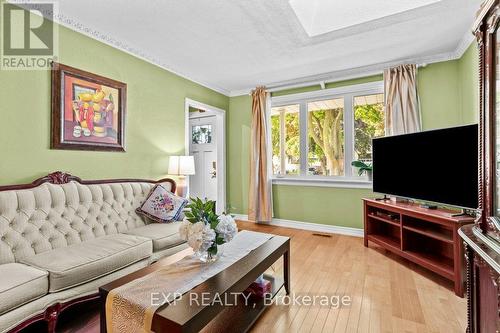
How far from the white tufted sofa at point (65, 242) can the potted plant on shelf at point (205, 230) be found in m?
0.80

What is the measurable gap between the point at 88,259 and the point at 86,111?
164cm

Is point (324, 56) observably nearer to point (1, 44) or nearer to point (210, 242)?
point (210, 242)

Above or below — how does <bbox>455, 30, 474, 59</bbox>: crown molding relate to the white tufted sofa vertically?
above

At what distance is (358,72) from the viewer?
3.74 metres

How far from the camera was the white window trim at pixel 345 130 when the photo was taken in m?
3.80

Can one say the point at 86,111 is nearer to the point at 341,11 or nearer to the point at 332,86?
the point at 341,11

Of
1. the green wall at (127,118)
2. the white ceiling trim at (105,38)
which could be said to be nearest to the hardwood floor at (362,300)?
the green wall at (127,118)

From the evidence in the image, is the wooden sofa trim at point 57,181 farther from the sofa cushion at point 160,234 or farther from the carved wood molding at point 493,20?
the carved wood molding at point 493,20

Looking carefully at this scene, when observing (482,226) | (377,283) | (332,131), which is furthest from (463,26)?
(377,283)

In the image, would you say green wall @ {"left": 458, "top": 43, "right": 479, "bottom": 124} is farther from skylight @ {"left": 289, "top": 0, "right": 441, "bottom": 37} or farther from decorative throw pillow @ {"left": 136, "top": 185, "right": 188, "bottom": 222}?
decorative throw pillow @ {"left": 136, "top": 185, "right": 188, "bottom": 222}

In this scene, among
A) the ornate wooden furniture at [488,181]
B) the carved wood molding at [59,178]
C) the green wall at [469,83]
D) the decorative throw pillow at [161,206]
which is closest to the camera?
the ornate wooden furniture at [488,181]

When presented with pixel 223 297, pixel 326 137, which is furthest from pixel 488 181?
pixel 326 137

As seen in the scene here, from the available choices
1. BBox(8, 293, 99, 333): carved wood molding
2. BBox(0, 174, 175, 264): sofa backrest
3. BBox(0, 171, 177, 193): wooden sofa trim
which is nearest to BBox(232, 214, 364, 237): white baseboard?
BBox(0, 174, 175, 264): sofa backrest

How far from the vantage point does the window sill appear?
149 inches
